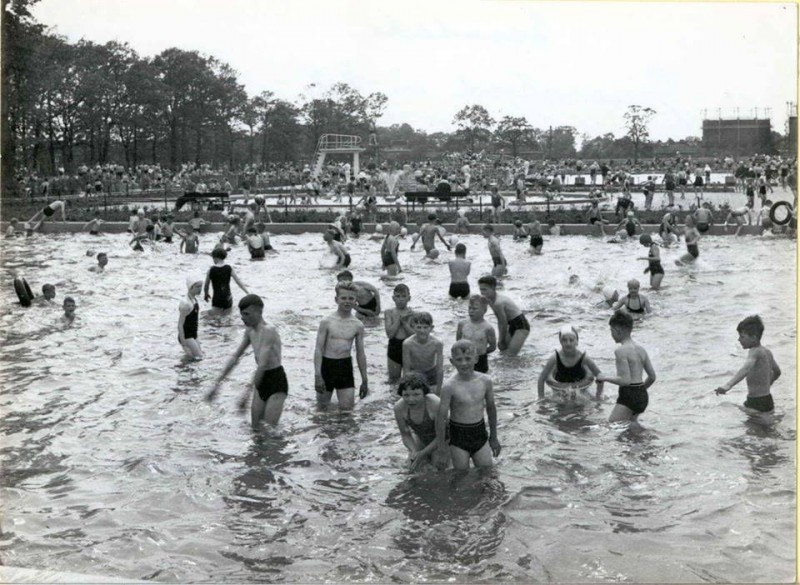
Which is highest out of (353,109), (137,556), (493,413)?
(353,109)

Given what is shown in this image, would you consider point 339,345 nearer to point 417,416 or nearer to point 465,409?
point 417,416

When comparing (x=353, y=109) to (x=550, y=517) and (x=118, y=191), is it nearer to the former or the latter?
(x=118, y=191)

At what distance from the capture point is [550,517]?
7785 millimetres

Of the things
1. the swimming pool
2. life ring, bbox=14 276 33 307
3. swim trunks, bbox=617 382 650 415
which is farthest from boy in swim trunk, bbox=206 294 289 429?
life ring, bbox=14 276 33 307

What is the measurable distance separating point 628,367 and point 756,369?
146 cm

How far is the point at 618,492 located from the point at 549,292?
40.3 ft

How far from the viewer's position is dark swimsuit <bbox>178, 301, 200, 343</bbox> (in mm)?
12898

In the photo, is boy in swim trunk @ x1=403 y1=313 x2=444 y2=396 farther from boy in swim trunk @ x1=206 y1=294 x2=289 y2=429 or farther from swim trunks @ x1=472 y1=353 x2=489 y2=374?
boy in swim trunk @ x1=206 y1=294 x2=289 y2=429

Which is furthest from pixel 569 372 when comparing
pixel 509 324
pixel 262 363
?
pixel 262 363

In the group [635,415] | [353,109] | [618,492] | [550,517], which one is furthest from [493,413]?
[353,109]

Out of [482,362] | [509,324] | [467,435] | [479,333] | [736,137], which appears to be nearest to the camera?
[467,435]

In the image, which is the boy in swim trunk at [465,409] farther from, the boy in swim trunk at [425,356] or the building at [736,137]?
the building at [736,137]

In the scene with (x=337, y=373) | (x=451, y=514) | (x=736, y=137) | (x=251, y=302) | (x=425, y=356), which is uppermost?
(x=736, y=137)

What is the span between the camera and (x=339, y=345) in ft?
32.6
